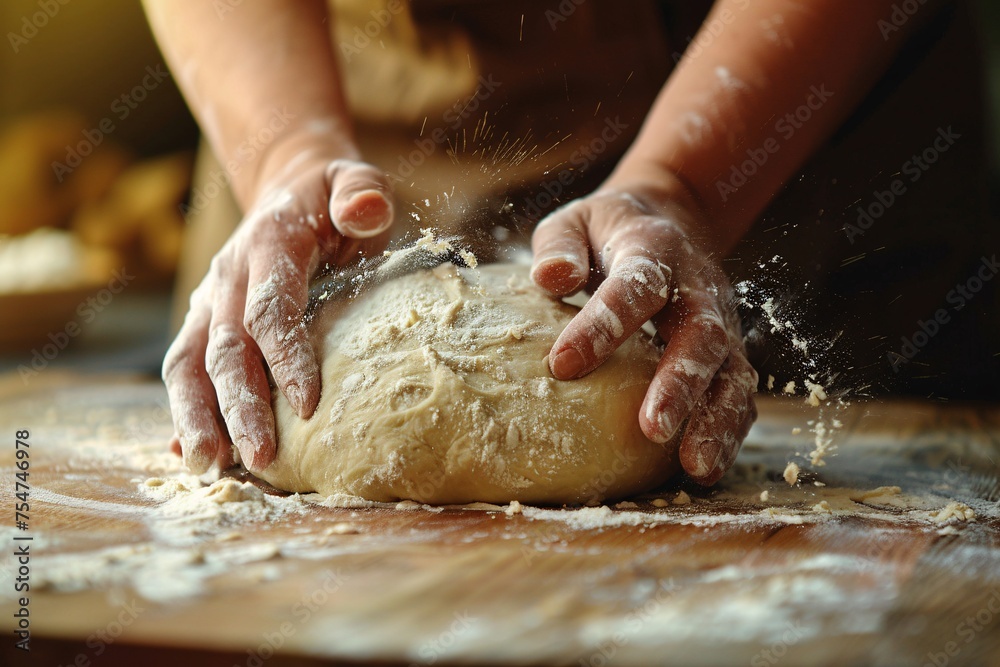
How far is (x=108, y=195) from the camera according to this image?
424 centimetres

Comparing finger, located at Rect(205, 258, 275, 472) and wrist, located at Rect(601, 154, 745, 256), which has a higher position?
wrist, located at Rect(601, 154, 745, 256)

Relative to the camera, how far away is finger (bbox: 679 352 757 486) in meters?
1.29

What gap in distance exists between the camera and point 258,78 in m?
1.92

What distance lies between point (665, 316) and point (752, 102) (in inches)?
Result: 20.2
